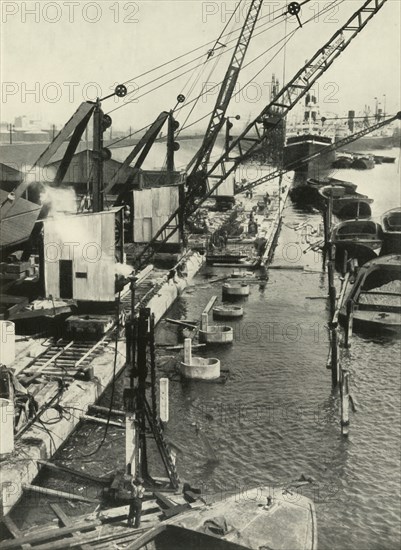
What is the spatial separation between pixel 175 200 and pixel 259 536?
1128 inches

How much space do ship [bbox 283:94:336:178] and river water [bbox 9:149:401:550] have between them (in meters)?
65.2

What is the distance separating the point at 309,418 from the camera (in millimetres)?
20828

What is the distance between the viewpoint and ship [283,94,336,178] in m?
102

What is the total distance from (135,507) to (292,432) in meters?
7.67

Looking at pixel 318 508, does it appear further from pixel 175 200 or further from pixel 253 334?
pixel 175 200

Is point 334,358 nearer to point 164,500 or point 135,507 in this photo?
point 164,500

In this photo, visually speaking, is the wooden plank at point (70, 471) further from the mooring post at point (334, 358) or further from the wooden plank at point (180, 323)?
the wooden plank at point (180, 323)

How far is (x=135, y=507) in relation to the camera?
13.4 metres

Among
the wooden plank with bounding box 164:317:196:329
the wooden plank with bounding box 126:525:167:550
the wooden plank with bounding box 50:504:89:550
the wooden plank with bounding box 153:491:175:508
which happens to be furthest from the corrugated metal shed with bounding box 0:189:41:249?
the wooden plank with bounding box 126:525:167:550

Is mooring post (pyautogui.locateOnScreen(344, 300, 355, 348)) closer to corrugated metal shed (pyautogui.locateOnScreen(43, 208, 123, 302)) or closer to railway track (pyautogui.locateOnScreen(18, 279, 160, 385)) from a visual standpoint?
railway track (pyautogui.locateOnScreen(18, 279, 160, 385))

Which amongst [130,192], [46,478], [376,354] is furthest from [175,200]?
[46,478]

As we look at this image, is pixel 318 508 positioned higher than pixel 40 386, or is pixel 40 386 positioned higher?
pixel 40 386

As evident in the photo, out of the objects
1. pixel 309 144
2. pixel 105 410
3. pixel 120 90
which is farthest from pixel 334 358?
pixel 309 144

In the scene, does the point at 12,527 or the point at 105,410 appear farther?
the point at 105,410
